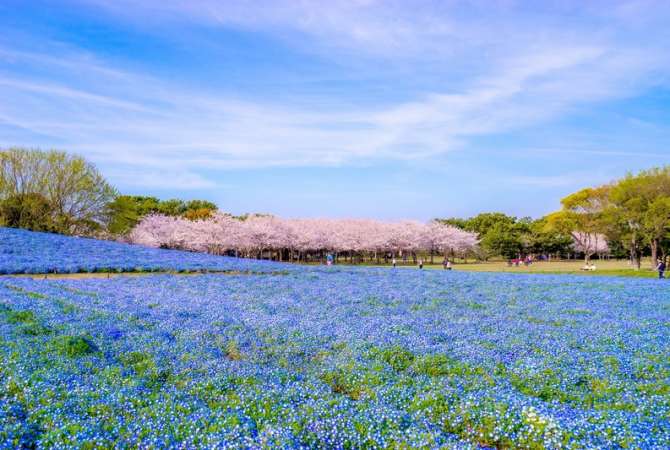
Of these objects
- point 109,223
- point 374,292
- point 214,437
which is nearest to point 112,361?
point 214,437

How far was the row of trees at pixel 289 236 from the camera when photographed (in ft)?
286

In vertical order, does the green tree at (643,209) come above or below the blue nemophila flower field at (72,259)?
above

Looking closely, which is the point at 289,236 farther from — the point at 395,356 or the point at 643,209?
the point at 395,356

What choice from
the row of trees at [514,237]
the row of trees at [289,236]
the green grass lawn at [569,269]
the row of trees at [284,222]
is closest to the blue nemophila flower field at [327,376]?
the green grass lawn at [569,269]

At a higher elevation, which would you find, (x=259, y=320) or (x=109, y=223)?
(x=109, y=223)

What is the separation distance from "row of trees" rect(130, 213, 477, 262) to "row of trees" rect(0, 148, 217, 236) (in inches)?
861

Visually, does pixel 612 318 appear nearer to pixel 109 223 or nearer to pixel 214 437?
pixel 214 437

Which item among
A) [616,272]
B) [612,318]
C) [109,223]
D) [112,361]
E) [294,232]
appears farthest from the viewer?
[294,232]

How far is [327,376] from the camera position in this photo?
861 cm

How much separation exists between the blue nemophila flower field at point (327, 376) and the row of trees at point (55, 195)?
167ft

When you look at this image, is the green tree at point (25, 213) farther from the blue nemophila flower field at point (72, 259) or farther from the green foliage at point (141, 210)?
the blue nemophila flower field at point (72, 259)

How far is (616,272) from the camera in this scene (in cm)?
4559

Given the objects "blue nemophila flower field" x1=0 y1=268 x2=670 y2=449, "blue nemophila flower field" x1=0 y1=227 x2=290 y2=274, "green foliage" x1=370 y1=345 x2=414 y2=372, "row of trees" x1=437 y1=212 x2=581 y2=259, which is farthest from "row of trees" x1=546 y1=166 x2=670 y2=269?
"green foliage" x1=370 y1=345 x2=414 y2=372

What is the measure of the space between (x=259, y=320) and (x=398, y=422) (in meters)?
7.71
